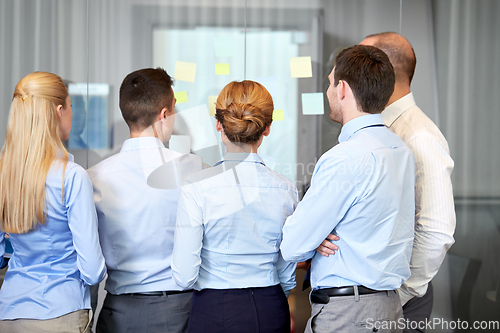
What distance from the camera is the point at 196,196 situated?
1248 millimetres

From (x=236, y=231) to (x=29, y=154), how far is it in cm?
67

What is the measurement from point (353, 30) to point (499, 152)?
3.97 ft

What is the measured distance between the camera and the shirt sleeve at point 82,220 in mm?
1229

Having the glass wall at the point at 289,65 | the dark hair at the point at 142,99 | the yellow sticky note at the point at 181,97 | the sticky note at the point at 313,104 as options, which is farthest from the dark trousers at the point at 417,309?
the yellow sticky note at the point at 181,97

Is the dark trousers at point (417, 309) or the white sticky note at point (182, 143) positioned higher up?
the white sticky note at point (182, 143)

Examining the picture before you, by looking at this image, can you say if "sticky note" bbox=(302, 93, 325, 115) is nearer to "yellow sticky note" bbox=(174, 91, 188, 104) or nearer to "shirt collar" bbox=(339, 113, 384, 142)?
"yellow sticky note" bbox=(174, 91, 188, 104)

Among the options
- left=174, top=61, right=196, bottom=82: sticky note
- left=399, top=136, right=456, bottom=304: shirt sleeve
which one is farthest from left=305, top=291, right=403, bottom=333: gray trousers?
left=174, top=61, right=196, bottom=82: sticky note

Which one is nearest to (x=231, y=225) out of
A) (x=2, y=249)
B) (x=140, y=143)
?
(x=140, y=143)

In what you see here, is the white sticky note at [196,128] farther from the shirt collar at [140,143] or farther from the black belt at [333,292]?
the black belt at [333,292]

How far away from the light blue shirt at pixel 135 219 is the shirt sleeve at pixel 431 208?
806mm

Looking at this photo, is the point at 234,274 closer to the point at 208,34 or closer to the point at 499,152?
the point at 208,34

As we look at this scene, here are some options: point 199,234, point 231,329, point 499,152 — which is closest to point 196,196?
point 199,234

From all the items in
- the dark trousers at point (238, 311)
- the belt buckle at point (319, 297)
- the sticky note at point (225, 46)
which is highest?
the sticky note at point (225, 46)

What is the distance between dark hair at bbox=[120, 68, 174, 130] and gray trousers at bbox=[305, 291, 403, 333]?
0.86m
